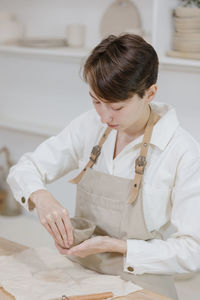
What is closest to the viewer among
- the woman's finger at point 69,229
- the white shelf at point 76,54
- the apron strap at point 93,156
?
the woman's finger at point 69,229

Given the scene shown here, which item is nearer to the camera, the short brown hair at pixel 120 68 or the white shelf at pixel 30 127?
the short brown hair at pixel 120 68

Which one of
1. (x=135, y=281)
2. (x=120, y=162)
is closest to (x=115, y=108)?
(x=120, y=162)

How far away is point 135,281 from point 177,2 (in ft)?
4.49

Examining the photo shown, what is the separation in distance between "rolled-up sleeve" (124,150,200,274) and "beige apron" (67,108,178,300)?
6cm

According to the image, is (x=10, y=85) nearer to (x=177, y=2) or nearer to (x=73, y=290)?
(x=177, y=2)

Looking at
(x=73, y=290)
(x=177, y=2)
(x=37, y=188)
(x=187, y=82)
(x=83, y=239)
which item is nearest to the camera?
(x=73, y=290)

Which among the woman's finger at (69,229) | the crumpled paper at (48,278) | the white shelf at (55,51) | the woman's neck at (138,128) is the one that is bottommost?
the crumpled paper at (48,278)

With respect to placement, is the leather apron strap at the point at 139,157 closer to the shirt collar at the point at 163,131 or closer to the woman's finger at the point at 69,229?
the shirt collar at the point at 163,131

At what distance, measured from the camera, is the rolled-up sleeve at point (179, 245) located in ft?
4.88

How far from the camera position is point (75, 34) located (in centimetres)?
272

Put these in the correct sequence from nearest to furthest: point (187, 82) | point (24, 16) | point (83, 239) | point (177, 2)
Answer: point (83, 239), point (177, 2), point (187, 82), point (24, 16)

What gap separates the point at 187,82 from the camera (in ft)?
8.03

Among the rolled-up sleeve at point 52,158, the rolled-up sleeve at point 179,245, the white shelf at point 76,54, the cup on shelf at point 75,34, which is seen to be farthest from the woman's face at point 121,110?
the cup on shelf at point 75,34

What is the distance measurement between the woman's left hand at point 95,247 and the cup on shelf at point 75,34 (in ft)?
4.96
